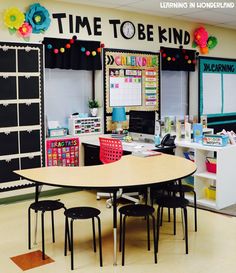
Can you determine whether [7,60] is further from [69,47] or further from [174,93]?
[174,93]

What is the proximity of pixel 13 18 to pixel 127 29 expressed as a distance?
6.33 feet

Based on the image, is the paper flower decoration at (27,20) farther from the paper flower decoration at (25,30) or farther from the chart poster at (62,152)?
the chart poster at (62,152)

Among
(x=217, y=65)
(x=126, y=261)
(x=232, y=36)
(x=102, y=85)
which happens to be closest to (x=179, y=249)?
(x=126, y=261)

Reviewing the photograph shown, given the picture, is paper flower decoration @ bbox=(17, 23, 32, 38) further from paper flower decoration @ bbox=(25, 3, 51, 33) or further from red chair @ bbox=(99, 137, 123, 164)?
red chair @ bbox=(99, 137, 123, 164)

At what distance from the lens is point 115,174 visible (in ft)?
12.2

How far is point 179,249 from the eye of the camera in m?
3.84

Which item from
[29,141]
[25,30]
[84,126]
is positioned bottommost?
[29,141]

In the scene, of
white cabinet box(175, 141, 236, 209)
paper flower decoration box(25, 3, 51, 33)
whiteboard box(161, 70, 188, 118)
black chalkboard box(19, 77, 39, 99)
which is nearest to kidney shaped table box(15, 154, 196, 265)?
white cabinet box(175, 141, 236, 209)

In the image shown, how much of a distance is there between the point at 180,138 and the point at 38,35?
2.39 metres

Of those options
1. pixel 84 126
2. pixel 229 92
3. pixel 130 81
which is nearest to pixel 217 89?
pixel 229 92

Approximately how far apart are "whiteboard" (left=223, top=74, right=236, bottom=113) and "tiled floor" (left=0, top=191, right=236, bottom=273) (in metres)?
3.96

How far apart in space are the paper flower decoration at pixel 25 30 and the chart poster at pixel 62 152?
1442mm

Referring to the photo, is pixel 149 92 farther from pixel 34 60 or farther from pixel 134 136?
pixel 34 60

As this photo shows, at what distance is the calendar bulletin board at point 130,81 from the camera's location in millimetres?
6259
